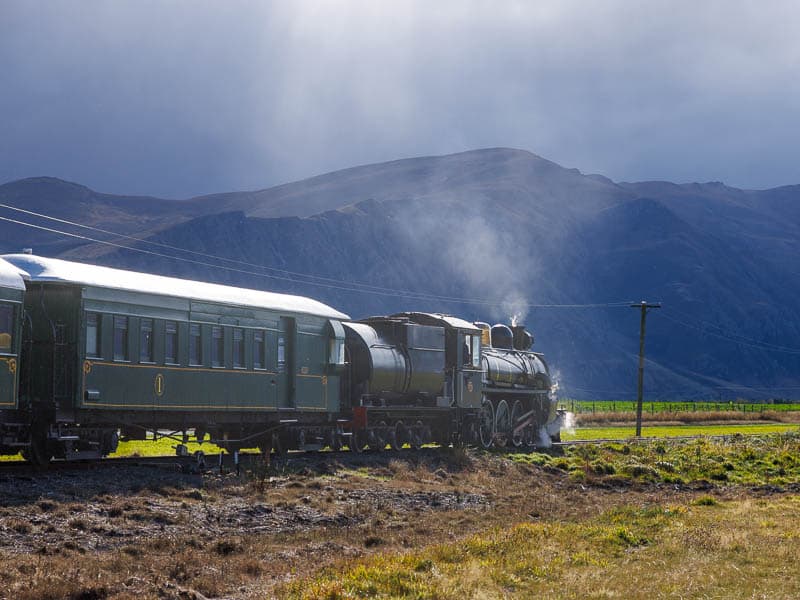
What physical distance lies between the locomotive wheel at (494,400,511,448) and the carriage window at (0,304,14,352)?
928 inches

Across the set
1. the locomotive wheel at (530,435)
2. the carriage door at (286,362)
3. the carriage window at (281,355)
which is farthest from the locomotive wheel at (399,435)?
the locomotive wheel at (530,435)

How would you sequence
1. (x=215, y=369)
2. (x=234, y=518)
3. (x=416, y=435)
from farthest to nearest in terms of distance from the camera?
(x=416, y=435) < (x=215, y=369) < (x=234, y=518)

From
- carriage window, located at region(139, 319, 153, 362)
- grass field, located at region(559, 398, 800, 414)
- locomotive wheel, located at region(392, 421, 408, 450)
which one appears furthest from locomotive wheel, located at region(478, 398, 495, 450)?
grass field, located at region(559, 398, 800, 414)

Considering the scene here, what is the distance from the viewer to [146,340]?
23.0m

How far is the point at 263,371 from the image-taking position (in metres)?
27.4

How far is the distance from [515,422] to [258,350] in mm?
17978

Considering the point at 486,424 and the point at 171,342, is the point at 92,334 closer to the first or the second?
the point at 171,342

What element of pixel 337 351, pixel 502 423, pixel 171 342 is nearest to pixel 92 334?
pixel 171 342

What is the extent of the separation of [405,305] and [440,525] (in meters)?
174

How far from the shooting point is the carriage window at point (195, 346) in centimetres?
2444

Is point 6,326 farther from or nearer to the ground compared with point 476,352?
farther from the ground

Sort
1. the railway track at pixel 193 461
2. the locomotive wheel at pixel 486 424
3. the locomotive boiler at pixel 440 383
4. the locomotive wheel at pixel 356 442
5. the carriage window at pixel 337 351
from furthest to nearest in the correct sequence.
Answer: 1. the locomotive wheel at pixel 486 424
2. the locomotive boiler at pixel 440 383
3. the locomotive wheel at pixel 356 442
4. the carriage window at pixel 337 351
5. the railway track at pixel 193 461

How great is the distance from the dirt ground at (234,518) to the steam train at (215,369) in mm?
1249

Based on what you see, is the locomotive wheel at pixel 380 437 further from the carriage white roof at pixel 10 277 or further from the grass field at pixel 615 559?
the carriage white roof at pixel 10 277
